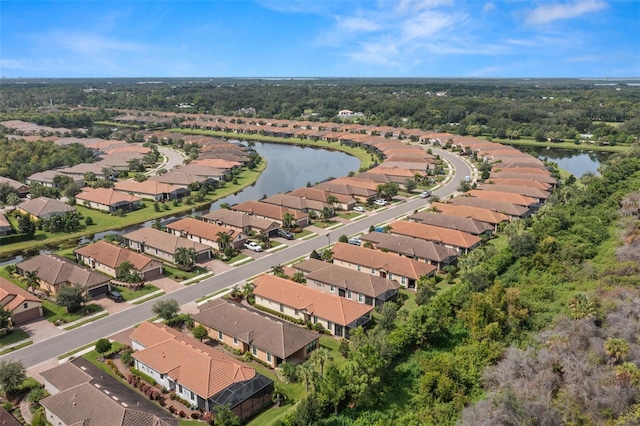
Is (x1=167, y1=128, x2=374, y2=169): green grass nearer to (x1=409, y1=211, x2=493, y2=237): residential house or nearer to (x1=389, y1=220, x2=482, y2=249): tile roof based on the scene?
(x1=409, y1=211, x2=493, y2=237): residential house

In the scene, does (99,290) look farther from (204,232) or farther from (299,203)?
(299,203)

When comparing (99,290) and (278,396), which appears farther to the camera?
(99,290)

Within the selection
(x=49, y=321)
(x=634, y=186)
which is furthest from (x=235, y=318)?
(x=634, y=186)

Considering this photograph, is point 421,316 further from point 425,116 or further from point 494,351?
point 425,116

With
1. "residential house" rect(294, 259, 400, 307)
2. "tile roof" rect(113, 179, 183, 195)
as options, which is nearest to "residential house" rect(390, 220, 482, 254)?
"residential house" rect(294, 259, 400, 307)

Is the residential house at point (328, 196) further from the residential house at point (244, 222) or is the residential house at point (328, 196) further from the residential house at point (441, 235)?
the residential house at point (441, 235)

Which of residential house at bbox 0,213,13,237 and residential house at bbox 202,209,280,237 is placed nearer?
residential house at bbox 0,213,13,237

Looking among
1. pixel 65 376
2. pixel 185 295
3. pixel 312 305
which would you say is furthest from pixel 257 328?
pixel 65 376
